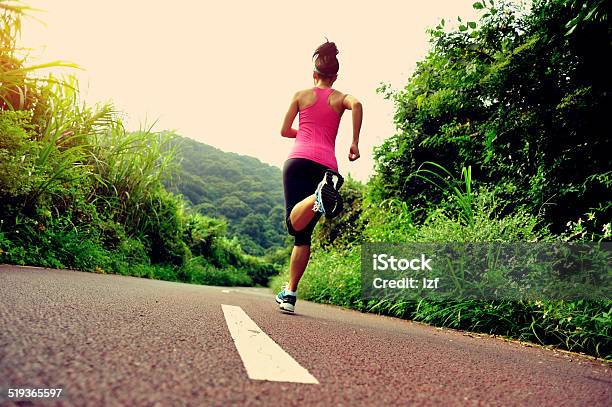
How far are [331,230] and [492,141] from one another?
30.8ft

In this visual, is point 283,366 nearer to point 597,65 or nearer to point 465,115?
point 597,65

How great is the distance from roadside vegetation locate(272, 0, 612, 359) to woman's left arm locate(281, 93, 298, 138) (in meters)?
2.02

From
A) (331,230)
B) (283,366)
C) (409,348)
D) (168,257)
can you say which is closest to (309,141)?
(409,348)

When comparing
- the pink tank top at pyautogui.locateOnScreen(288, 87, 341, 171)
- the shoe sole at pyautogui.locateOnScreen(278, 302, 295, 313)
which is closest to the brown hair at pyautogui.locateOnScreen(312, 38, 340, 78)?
the pink tank top at pyautogui.locateOnScreen(288, 87, 341, 171)

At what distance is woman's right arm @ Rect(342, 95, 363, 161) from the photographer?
3582mm

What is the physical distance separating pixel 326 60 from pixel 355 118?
24.2 inches

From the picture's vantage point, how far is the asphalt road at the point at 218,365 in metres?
1.01

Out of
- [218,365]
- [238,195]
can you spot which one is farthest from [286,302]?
[238,195]

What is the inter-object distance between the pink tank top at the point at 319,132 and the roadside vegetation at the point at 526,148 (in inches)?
71.9

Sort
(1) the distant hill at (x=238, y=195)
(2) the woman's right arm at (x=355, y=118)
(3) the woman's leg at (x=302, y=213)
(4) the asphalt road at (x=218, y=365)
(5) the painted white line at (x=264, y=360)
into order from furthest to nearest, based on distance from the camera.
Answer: (1) the distant hill at (x=238, y=195) → (2) the woman's right arm at (x=355, y=118) → (3) the woman's leg at (x=302, y=213) → (5) the painted white line at (x=264, y=360) → (4) the asphalt road at (x=218, y=365)

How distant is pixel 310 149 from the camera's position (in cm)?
354

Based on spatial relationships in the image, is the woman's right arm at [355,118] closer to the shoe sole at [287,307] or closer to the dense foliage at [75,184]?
the shoe sole at [287,307]

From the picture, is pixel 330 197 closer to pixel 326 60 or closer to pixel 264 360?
pixel 326 60

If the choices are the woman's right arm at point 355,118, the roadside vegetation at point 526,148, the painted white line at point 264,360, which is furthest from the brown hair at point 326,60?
the painted white line at point 264,360
